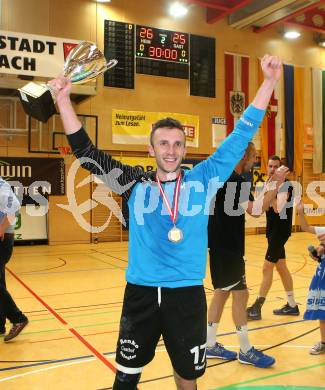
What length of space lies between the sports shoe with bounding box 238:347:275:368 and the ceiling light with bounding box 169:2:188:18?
13.1 metres

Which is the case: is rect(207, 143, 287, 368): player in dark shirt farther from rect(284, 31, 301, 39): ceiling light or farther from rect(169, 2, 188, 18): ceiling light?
rect(284, 31, 301, 39): ceiling light

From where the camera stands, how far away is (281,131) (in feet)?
55.2

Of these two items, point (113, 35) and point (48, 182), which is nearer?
point (48, 182)

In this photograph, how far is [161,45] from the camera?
47.8 feet

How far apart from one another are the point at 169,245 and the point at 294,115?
16098mm

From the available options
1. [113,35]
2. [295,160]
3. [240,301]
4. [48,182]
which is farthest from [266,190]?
[295,160]

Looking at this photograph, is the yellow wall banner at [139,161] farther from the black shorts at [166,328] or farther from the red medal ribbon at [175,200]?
the black shorts at [166,328]

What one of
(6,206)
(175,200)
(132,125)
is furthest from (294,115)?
(175,200)

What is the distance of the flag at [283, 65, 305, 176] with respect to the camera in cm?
1692

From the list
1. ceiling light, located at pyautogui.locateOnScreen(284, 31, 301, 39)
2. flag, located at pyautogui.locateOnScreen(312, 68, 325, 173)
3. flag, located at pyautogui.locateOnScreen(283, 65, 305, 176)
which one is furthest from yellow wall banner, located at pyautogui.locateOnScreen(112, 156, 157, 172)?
ceiling light, located at pyautogui.locateOnScreen(284, 31, 301, 39)

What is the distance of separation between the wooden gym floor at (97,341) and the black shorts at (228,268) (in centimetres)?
74

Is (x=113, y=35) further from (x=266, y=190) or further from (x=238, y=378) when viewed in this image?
(x=238, y=378)

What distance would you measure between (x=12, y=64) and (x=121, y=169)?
9718 millimetres

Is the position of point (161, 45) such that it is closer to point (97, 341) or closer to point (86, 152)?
point (97, 341)
